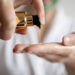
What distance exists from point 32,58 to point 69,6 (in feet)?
0.83

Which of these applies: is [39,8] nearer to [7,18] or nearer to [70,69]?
[7,18]

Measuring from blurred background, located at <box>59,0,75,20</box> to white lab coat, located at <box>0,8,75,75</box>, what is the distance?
0.03m

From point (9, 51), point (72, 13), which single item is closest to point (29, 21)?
point (9, 51)

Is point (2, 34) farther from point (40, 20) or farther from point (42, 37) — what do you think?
point (42, 37)

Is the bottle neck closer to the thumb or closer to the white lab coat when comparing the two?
the white lab coat

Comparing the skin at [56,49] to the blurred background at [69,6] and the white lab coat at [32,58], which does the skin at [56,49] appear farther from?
the blurred background at [69,6]

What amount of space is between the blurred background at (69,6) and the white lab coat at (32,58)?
0.03 m

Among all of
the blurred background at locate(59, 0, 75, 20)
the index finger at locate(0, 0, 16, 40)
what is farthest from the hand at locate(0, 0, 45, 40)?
the blurred background at locate(59, 0, 75, 20)

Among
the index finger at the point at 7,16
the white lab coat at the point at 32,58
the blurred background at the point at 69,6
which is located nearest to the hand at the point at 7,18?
the index finger at the point at 7,16

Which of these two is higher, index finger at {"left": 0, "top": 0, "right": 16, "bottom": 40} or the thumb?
index finger at {"left": 0, "top": 0, "right": 16, "bottom": 40}

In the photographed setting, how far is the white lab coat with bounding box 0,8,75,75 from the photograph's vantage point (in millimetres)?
526

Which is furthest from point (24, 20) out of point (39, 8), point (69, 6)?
point (69, 6)

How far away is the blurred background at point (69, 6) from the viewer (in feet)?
2.12

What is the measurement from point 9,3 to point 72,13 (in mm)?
454
